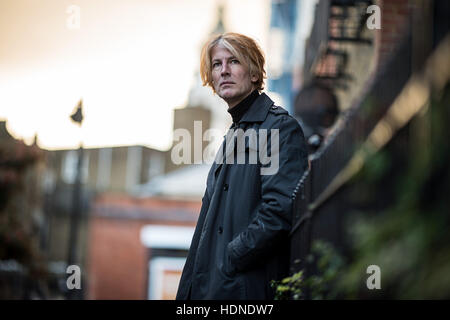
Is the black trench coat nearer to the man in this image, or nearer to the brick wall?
the man

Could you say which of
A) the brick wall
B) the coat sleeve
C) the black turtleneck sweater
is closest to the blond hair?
the black turtleneck sweater

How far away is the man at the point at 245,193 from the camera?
2959 mm

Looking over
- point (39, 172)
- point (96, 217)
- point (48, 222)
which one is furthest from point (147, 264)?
point (48, 222)

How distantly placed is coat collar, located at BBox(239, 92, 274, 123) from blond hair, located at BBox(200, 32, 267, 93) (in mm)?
121

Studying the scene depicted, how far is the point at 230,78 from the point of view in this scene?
10.8ft

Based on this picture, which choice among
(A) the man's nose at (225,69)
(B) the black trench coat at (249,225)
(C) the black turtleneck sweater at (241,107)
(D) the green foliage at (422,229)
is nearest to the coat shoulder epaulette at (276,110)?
(B) the black trench coat at (249,225)

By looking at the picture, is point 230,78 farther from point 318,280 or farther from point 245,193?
point 318,280

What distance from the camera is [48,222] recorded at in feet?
89.9

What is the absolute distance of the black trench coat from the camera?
2949mm

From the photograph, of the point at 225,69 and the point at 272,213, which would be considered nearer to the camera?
the point at 272,213

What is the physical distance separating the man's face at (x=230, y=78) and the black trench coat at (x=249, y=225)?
93mm

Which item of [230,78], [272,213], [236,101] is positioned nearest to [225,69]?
[230,78]

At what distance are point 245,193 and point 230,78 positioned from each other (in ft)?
1.94
